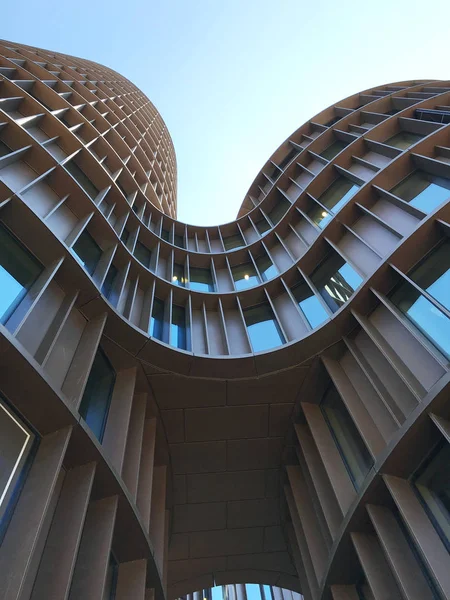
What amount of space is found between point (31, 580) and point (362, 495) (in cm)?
739

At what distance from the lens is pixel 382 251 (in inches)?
535

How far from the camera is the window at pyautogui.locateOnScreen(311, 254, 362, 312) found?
557 inches

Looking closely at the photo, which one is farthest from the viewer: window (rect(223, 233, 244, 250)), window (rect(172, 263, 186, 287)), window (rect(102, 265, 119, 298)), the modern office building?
window (rect(223, 233, 244, 250))

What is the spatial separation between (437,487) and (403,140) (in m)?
14.8

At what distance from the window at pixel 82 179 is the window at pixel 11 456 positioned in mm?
10473

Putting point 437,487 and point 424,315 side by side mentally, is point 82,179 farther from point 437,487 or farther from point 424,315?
point 437,487

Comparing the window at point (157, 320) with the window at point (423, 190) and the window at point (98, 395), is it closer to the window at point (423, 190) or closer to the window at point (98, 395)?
the window at point (98, 395)

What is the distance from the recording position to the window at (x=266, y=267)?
19156mm

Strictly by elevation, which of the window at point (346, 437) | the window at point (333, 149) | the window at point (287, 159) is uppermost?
the window at point (287, 159)

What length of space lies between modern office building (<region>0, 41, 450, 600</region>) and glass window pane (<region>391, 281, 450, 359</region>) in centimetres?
10

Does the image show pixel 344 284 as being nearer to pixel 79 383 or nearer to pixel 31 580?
pixel 79 383

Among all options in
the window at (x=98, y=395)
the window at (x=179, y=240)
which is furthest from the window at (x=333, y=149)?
the window at (x=98, y=395)

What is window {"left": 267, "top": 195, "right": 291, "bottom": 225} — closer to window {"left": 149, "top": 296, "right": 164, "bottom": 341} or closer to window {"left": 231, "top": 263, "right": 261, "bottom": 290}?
window {"left": 231, "top": 263, "right": 261, "bottom": 290}

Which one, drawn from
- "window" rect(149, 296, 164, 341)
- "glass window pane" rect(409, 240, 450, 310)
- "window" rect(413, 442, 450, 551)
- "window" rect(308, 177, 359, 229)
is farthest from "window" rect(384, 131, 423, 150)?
"window" rect(413, 442, 450, 551)
